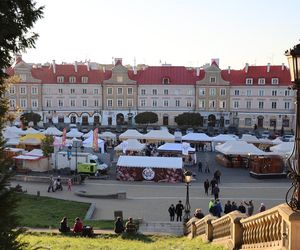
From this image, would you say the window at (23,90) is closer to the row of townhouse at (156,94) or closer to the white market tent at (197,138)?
the row of townhouse at (156,94)

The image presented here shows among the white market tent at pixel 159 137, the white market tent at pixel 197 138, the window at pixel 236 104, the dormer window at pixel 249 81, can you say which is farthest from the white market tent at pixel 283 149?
the window at pixel 236 104

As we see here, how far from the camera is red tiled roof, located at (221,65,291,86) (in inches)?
3031

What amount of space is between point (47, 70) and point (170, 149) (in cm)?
4460

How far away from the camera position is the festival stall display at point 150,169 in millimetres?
35000

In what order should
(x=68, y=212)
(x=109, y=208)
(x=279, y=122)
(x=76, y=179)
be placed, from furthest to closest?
(x=279, y=122)
(x=76, y=179)
(x=109, y=208)
(x=68, y=212)

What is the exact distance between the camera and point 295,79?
6.75m

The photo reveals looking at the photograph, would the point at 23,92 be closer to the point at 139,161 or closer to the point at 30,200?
the point at 139,161

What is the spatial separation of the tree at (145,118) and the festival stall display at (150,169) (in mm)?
39302

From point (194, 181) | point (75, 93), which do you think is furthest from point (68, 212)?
point (75, 93)

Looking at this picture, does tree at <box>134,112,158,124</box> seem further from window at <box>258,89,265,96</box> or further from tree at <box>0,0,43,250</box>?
tree at <box>0,0,43,250</box>

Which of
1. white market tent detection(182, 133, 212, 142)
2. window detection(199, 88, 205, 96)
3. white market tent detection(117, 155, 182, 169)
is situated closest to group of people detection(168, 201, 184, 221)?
white market tent detection(117, 155, 182, 169)

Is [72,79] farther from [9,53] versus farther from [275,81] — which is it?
[9,53]

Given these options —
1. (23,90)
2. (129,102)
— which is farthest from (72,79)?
(129,102)

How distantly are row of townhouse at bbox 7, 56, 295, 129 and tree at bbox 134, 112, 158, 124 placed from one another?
400cm
